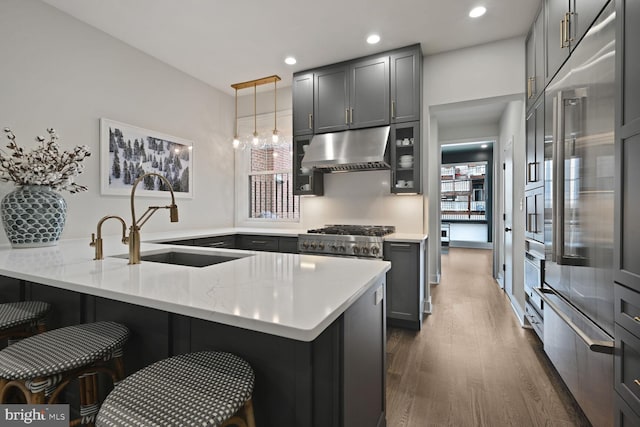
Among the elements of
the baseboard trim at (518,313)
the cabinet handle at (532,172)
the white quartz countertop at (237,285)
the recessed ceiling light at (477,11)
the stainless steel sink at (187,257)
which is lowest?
the baseboard trim at (518,313)

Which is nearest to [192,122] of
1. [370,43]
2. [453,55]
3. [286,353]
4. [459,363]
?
[370,43]

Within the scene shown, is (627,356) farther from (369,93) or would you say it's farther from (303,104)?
(303,104)

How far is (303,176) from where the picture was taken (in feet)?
13.1

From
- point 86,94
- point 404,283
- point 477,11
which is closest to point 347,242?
point 404,283

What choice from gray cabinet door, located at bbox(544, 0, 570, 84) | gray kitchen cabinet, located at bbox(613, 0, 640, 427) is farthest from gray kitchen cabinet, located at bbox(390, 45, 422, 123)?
gray kitchen cabinet, located at bbox(613, 0, 640, 427)

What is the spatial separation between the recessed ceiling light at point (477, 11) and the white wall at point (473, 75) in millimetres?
550

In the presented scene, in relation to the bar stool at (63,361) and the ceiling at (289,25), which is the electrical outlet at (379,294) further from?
the ceiling at (289,25)

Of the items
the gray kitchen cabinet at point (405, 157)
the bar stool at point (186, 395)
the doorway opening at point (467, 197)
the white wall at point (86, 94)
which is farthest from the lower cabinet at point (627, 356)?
the doorway opening at point (467, 197)

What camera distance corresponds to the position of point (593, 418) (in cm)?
149

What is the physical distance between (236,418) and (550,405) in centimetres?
195

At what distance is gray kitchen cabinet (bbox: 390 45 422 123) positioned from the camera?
3.24 meters

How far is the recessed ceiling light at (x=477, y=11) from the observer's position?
2.65 metres

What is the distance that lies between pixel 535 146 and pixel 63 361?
333 centimetres

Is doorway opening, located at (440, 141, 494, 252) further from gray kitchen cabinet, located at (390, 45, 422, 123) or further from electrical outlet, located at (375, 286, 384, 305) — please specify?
electrical outlet, located at (375, 286, 384, 305)
